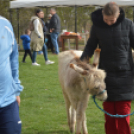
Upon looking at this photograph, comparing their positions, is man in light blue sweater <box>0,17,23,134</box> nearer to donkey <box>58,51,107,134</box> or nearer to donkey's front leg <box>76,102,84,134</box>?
donkey <box>58,51,107,134</box>

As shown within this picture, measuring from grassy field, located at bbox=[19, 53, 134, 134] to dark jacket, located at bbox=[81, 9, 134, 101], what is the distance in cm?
134

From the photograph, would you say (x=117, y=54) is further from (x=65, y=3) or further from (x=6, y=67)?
(x=65, y=3)

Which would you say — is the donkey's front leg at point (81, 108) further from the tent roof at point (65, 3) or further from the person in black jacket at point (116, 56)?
the tent roof at point (65, 3)

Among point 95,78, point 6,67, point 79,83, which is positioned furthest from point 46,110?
point 6,67

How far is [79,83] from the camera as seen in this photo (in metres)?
3.97

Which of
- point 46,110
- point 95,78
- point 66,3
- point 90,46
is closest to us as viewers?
point 95,78

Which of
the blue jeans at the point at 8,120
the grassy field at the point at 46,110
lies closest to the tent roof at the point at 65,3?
the grassy field at the point at 46,110

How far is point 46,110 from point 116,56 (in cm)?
280

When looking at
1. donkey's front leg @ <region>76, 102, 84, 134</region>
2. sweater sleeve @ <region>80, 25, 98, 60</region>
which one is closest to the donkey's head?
sweater sleeve @ <region>80, 25, 98, 60</region>

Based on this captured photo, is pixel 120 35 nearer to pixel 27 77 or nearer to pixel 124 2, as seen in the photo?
pixel 27 77

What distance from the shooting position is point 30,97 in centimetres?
705

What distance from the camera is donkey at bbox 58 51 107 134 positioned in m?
3.55

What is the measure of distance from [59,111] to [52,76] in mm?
3733

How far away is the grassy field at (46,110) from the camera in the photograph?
195 inches
